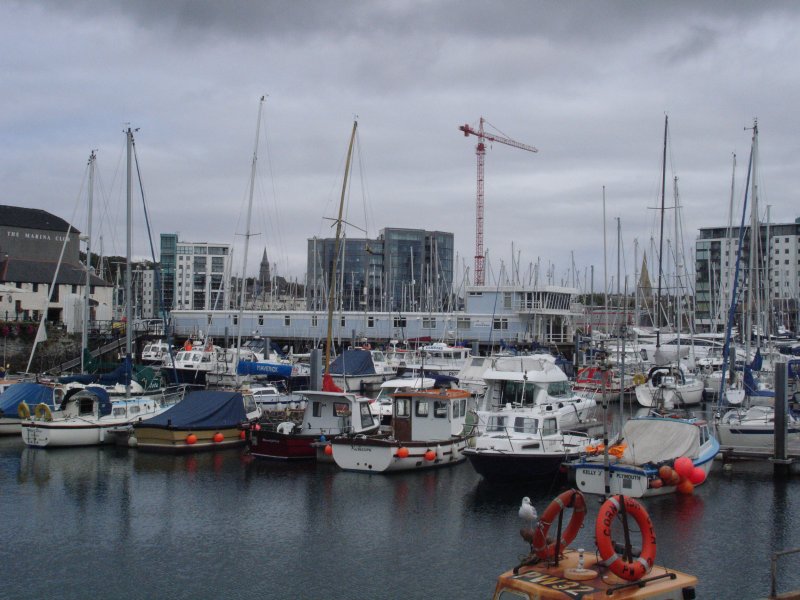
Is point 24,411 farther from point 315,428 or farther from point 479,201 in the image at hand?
point 479,201

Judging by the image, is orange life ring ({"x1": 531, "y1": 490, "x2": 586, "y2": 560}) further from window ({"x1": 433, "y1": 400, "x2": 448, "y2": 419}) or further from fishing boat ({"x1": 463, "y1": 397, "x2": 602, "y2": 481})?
window ({"x1": 433, "y1": 400, "x2": 448, "y2": 419})

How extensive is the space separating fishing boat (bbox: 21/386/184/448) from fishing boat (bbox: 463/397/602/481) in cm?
1747

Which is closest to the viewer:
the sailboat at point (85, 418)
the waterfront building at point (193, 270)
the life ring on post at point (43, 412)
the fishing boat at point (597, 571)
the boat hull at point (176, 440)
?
the fishing boat at point (597, 571)

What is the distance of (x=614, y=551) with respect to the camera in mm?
13938

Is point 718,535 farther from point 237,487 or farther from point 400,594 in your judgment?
point 237,487

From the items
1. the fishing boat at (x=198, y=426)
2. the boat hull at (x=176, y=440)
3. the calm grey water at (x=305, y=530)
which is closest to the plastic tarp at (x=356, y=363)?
the fishing boat at (x=198, y=426)

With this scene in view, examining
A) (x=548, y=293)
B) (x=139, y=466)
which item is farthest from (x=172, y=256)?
(x=139, y=466)

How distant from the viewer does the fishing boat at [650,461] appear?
2711 centimetres

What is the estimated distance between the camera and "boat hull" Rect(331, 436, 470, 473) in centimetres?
3170

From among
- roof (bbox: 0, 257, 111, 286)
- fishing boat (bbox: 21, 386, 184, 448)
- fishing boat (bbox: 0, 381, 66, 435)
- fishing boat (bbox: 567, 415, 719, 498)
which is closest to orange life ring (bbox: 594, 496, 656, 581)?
fishing boat (bbox: 567, 415, 719, 498)

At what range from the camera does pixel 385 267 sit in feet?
605

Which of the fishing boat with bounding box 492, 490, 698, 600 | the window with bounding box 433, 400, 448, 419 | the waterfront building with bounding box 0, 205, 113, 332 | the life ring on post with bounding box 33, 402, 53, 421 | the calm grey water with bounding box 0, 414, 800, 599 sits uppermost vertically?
the waterfront building with bounding box 0, 205, 113, 332

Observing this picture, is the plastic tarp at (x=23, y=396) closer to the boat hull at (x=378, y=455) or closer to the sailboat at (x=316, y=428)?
the sailboat at (x=316, y=428)

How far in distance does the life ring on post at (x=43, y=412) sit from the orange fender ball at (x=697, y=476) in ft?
90.1
